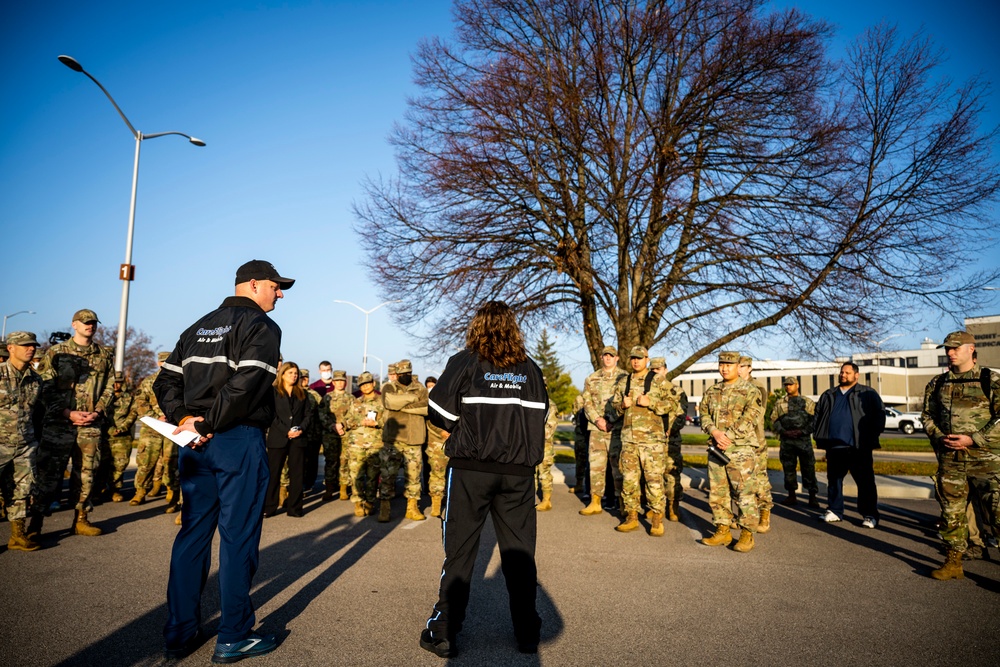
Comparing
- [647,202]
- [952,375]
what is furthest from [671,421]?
[647,202]

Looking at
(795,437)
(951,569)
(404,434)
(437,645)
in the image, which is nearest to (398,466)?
(404,434)

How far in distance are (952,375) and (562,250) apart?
8.49m

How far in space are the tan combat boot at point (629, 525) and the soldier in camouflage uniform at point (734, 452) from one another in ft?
3.10

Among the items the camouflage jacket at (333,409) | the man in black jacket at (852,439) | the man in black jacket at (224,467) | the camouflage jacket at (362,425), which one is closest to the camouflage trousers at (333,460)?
the camouflage jacket at (333,409)

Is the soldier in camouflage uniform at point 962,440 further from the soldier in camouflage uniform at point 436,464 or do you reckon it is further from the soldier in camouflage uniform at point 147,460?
the soldier in camouflage uniform at point 147,460

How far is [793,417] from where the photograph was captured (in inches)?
426

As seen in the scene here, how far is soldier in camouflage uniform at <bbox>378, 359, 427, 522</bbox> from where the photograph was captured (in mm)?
8820

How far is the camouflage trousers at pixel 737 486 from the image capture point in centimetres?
746

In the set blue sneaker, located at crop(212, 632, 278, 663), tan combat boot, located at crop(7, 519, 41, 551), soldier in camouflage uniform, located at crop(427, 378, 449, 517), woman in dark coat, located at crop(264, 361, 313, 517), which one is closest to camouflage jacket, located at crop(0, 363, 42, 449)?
tan combat boot, located at crop(7, 519, 41, 551)

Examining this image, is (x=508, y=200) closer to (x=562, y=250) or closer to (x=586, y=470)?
(x=562, y=250)

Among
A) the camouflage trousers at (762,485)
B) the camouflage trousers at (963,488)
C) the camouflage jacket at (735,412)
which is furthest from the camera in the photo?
the camouflage trousers at (762,485)

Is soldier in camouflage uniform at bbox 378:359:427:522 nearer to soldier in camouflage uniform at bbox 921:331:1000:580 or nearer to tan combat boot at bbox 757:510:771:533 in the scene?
tan combat boot at bbox 757:510:771:533

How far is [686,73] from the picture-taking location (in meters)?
13.7

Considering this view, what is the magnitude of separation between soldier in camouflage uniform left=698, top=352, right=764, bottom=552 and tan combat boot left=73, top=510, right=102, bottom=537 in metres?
7.27
